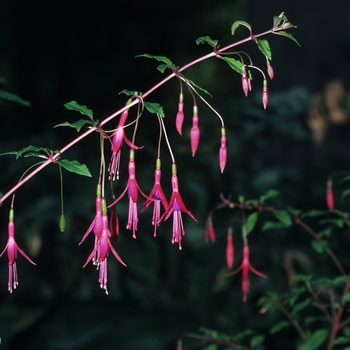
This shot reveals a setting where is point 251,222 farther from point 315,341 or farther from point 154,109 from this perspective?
point 154,109

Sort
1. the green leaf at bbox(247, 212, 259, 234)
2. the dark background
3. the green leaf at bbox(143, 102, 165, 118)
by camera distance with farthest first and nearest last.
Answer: the dark background, the green leaf at bbox(247, 212, 259, 234), the green leaf at bbox(143, 102, 165, 118)

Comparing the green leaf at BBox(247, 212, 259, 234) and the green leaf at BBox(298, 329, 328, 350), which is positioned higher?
the green leaf at BBox(247, 212, 259, 234)

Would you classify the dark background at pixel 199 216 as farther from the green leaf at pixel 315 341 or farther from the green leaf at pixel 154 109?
the green leaf at pixel 154 109

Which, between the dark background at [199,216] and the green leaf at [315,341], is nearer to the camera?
the green leaf at [315,341]

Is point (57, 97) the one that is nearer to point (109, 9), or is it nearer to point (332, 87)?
point (109, 9)

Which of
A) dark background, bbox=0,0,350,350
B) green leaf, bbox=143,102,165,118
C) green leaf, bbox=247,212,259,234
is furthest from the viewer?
dark background, bbox=0,0,350,350

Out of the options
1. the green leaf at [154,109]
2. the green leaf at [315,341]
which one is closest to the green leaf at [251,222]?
the green leaf at [315,341]

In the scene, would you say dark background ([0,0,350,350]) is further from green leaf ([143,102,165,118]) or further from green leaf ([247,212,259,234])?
green leaf ([143,102,165,118])

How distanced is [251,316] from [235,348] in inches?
37.8

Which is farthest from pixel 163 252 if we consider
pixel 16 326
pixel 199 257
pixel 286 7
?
pixel 286 7

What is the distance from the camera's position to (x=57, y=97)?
3641mm

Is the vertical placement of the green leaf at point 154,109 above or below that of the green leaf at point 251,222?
above

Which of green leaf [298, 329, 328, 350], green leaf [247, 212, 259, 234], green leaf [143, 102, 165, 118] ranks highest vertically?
green leaf [143, 102, 165, 118]

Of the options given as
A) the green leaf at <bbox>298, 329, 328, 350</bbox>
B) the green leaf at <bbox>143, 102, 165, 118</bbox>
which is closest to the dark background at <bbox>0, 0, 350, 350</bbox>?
Result: the green leaf at <bbox>298, 329, 328, 350</bbox>
